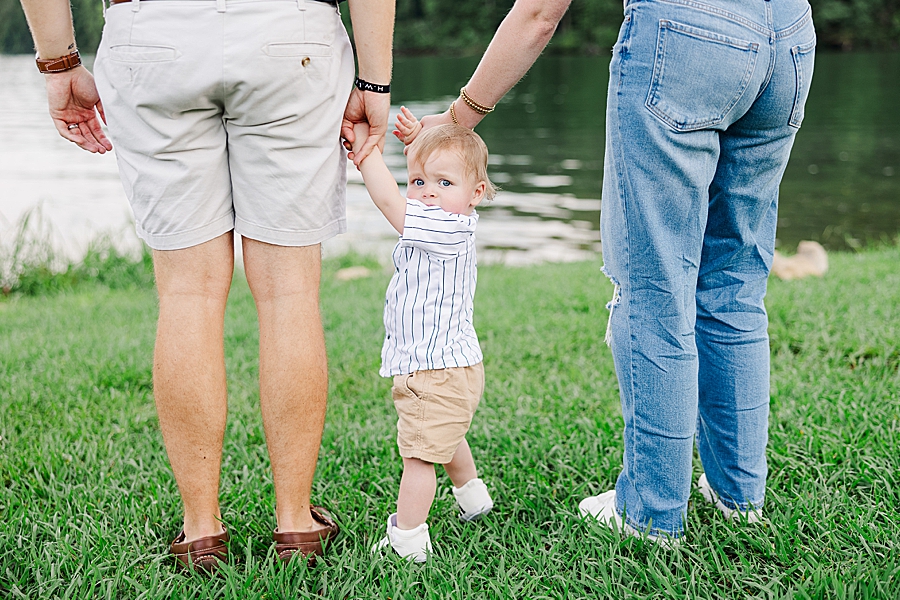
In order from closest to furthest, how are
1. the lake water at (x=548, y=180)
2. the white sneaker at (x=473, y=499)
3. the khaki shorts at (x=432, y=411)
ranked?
the khaki shorts at (x=432, y=411), the white sneaker at (x=473, y=499), the lake water at (x=548, y=180)

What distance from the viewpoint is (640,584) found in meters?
1.85

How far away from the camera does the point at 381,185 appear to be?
204 centimetres

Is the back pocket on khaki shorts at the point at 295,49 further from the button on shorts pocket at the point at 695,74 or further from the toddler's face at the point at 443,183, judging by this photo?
the button on shorts pocket at the point at 695,74

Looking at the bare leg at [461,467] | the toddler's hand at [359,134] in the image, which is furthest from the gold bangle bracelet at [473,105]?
the bare leg at [461,467]

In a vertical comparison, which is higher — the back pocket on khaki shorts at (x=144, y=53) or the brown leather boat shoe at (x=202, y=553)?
the back pocket on khaki shorts at (x=144, y=53)

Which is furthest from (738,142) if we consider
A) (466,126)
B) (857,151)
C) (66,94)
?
(857,151)

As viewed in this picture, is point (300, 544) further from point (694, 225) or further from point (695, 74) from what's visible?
point (695, 74)

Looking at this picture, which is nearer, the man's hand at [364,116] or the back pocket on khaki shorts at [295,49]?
the back pocket on khaki shorts at [295,49]

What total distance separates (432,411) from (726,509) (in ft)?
2.79

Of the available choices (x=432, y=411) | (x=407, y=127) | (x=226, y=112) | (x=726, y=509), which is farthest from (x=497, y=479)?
(x=226, y=112)

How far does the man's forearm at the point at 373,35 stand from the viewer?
194cm

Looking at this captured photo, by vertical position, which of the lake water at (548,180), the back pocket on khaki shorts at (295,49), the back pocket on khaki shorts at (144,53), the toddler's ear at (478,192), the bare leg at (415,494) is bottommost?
the lake water at (548,180)

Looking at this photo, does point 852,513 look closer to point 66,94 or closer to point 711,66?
point 711,66

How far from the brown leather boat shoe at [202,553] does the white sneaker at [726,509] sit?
132 cm
